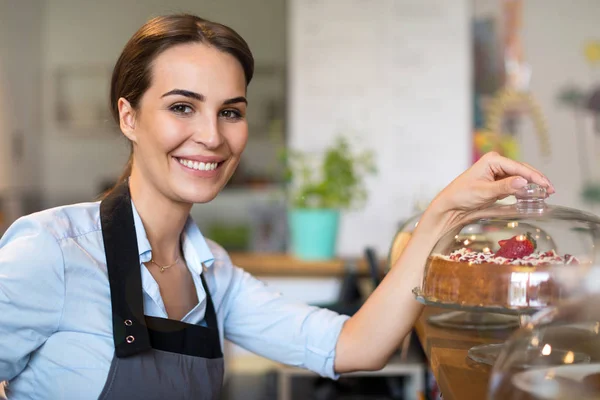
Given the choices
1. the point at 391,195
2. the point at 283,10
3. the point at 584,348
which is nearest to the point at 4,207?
the point at 283,10

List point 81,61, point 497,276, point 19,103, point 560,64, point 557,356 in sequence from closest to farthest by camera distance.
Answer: point 557,356, point 497,276, point 560,64, point 19,103, point 81,61

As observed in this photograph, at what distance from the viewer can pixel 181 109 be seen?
1.46 m

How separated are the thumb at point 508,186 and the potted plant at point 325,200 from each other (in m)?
2.46

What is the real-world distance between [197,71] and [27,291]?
0.49 meters

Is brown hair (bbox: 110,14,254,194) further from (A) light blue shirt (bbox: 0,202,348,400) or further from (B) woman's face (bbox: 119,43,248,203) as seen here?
(A) light blue shirt (bbox: 0,202,348,400)

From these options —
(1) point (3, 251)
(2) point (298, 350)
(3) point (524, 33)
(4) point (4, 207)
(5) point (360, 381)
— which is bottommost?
(5) point (360, 381)

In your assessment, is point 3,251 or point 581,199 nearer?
point 3,251

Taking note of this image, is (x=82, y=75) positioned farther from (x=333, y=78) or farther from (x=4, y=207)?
(x=333, y=78)

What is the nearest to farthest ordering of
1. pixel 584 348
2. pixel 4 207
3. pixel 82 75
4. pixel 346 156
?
pixel 584 348 < pixel 346 156 < pixel 4 207 < pixel 82 75

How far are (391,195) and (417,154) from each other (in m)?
0.27

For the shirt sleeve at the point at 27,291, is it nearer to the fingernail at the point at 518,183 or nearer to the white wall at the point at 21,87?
the fingernail at the point at 518,183

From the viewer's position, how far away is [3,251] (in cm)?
129

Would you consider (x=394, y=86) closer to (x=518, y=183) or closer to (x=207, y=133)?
(x=207, y=133)

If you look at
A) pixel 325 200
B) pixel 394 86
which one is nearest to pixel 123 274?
pixel 325 200
